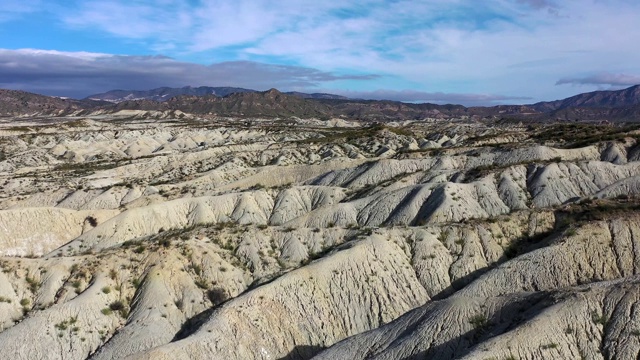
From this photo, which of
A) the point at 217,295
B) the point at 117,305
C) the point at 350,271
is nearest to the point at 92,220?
the point at 117,305

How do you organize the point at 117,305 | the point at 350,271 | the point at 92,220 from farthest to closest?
the point at 92,220, the point at 350,271, the point at 117,305

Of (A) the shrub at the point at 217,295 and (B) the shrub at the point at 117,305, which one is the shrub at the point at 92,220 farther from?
(A) the shrub at the point at 217,295

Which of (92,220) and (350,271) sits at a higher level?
(350,271)

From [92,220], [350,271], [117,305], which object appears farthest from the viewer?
[92,220]

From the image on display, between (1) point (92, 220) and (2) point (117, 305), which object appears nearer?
(2) point (117, 305)

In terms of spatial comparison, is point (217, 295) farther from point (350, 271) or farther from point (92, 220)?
point (92, 220)

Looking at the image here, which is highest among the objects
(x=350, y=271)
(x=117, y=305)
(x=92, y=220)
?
(x=350, y=271)

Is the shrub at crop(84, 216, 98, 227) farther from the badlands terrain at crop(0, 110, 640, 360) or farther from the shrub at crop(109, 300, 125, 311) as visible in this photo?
the shrub at crop(109, 300, 125, 311)

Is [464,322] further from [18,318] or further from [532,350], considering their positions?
[18,318]
